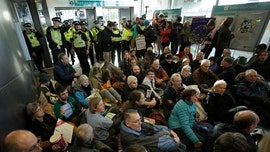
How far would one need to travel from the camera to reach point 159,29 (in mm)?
6516

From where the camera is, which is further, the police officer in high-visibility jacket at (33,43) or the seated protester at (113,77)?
the police officer in high-visibility jacket at (33,43)

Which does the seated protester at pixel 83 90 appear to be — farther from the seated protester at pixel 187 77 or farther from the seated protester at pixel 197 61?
the seated protester at pixel 197 61

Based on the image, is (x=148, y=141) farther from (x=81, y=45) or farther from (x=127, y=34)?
(x=127, y=34)

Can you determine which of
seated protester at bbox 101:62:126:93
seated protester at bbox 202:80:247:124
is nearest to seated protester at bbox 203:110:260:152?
seated protester at bbox 202:80:247:124

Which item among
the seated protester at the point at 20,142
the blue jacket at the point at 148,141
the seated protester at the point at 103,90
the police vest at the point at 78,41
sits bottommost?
the seated protester at the point at 103,90

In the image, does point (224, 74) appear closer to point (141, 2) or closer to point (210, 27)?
point (210, 27)

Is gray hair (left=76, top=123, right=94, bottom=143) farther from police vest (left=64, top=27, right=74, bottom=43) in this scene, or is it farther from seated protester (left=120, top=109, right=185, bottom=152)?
police vest (left=64, top=27, right=74, bottom=43)

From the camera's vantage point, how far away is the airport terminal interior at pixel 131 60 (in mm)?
2236

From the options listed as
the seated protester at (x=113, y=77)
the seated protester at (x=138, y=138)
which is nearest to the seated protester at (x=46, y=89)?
the seated protester at (x=113, y=77)

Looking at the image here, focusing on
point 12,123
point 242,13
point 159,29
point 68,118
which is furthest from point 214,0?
point 12,123

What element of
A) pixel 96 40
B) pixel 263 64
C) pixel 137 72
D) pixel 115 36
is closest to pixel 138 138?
pixel 137 72

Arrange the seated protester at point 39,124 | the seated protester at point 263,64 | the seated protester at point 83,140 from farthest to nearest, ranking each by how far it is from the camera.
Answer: the seated protester at point 263,64, the seated protester at point 39,124, the seated protester at point 83,140

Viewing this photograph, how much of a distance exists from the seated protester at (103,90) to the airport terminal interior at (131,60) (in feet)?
0.07

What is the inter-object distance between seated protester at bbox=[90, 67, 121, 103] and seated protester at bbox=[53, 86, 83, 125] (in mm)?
790
